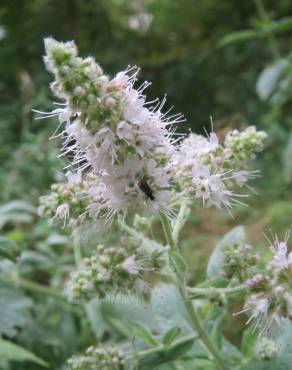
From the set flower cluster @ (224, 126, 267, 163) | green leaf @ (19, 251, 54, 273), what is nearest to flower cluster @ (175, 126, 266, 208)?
flower cluster @ (224, 126, 267, 163)

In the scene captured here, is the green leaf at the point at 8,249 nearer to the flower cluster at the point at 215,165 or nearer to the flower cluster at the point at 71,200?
the flower cluster at the point at 71,200

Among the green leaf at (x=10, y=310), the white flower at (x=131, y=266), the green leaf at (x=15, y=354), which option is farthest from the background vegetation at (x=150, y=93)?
the white flower at (x=131, y=266)

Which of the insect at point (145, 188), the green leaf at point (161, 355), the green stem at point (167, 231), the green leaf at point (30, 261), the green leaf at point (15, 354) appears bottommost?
the green leaf at point (161, 355)

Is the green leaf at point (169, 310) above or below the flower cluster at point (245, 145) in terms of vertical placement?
below

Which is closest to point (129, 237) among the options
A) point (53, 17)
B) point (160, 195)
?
point (160, 195)

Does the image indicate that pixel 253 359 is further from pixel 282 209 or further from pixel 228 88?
pixel 228 88

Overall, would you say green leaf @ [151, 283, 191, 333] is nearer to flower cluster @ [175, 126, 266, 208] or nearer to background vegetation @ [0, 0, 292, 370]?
background vegetation @ [0, 0, 292, 370]

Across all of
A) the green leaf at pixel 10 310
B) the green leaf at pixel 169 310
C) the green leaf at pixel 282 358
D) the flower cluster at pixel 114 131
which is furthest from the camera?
the green leaf at pixel 10 310

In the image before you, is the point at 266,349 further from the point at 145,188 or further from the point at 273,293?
the point at 145,188
